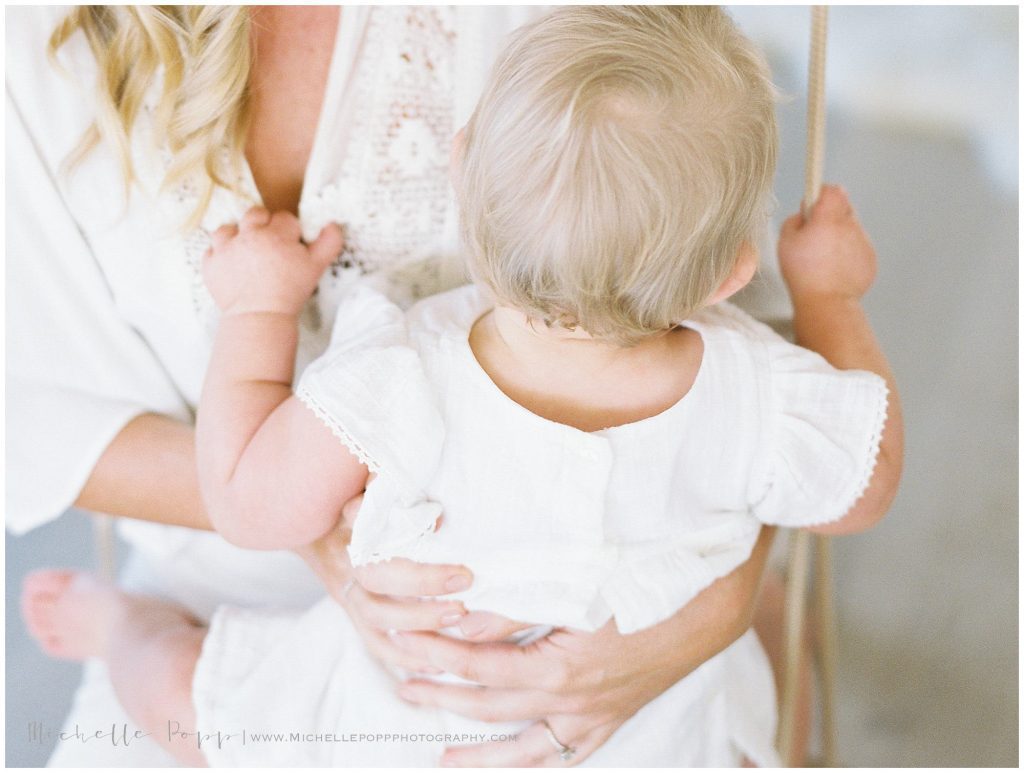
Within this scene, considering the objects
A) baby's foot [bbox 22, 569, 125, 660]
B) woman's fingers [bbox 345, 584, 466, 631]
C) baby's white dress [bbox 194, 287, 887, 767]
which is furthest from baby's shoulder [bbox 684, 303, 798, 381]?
baby's foot [bbox 22, 569, 125, 660]

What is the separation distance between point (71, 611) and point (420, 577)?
63 centimetres

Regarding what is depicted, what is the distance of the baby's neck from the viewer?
82cm

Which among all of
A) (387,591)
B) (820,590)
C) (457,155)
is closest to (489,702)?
(387,591)

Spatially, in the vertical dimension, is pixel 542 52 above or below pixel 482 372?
above

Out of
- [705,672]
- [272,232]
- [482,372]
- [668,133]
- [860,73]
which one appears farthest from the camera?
[860,73]

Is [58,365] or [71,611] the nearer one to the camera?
[58,365]

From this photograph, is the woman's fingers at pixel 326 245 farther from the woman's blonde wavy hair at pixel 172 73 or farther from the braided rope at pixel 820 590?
the braided rope at pixel 820 590

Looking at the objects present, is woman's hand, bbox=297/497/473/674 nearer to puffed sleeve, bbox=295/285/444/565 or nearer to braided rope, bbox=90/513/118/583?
puffed sleeve, bbox=295/285/444/565

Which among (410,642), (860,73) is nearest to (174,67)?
(410,642)

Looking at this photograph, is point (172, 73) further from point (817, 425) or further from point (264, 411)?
point (817, 425)

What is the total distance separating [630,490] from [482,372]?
0.17 m

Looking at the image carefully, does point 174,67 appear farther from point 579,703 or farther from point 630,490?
point 579,703

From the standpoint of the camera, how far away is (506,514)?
2.74 ft

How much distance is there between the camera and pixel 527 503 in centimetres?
83
